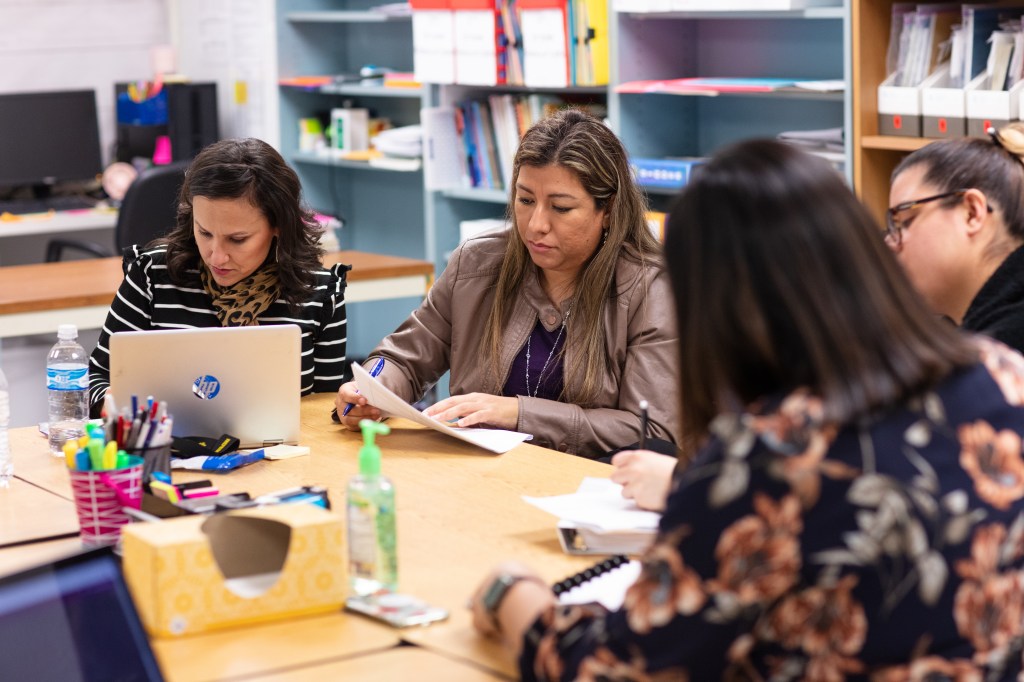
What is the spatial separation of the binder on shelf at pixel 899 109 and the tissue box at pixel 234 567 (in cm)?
229

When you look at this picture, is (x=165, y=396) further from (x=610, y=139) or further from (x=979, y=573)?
(x=979, y=573)

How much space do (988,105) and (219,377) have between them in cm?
197

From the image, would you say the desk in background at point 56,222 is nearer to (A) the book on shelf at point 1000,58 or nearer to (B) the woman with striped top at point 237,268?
(B) the woman with striped top at point 237,268

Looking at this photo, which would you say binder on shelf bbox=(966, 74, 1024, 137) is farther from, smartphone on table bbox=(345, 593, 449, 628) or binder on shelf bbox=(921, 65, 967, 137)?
smartphone on table bbox=(345, 593, 449, 628)

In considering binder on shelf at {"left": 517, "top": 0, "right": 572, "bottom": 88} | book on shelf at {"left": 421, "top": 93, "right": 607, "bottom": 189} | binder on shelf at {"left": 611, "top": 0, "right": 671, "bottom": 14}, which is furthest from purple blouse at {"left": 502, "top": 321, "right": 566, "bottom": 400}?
book on shelf at {"left": 421, "top": 93, "right": 607, "bottom": 189}

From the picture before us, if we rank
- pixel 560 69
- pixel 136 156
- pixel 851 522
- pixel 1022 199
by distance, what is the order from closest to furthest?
pixel 851 522 < pixel 1022 199 < pixel 560 69 < pixel 136 156

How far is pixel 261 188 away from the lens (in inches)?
100

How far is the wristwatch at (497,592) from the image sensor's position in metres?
1.36

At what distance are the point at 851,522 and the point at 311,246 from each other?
175 centimetres

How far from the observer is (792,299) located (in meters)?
1.11

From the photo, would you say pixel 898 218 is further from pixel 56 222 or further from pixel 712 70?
pixel 56 222

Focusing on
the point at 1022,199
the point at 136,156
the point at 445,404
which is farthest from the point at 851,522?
the point at 136,156

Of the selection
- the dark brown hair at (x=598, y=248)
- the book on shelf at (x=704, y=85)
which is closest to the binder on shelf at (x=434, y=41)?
the book on shelf at (x=704, y=85)

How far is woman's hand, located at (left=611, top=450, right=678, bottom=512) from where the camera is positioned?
1.68 meters
